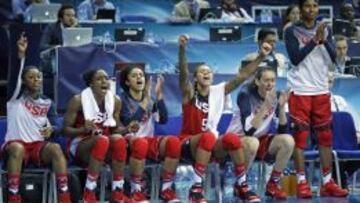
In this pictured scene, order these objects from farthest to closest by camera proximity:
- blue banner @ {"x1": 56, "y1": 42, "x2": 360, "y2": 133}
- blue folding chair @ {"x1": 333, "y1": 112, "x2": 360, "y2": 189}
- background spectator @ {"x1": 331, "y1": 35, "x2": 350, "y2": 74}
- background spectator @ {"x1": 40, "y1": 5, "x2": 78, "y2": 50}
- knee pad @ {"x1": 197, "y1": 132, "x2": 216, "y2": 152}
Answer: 1. background spectator @ {"x1": 40, "y1": 5, "x2": 78, "y2": 50}
2. background spectator @ {"x1": 331, "y1": 35, "x2": 350, "y2": 74}
3. blue banner @ {"x1": 56, "y1": 42, "x2": 360, "y2": 133}
4. blue folding chair @ {"x1": 333, "y1": 112, "x2": 360, "y2": 189}
5. knee pad @ {"x1": 197, "y1": 132, "x2": 216, "y2": 152}

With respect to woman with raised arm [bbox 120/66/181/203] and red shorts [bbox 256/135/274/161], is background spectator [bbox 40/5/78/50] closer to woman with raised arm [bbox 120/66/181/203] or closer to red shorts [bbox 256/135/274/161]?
woman with raised arm [bbox 120/66/181/203]

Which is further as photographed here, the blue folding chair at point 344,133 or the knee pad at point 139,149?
the blue folding chair at point 344,133

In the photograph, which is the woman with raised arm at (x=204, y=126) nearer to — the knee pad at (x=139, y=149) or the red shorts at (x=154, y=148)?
the red shorts at (x=154, y=148)

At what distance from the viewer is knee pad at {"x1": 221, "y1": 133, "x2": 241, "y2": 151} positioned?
31.4ft

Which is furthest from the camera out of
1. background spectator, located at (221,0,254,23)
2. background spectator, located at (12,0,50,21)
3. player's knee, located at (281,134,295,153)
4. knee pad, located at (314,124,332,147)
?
background spectator, located at (221,0,254,23)

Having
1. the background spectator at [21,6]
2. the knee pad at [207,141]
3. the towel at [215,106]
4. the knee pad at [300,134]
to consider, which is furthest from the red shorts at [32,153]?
the background spectator at [21,6]

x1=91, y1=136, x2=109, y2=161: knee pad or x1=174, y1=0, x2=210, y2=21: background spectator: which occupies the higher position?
x1=174, y1=0, x2=210, y2=21: background spectator

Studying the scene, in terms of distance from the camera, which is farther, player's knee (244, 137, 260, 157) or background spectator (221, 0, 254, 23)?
background spectator (221, 0, 254, 23)

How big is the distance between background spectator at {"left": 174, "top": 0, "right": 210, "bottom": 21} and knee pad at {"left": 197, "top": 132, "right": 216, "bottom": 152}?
6.54 m

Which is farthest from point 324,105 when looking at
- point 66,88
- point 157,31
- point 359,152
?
point 157,31

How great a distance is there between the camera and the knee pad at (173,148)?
31.6 feet

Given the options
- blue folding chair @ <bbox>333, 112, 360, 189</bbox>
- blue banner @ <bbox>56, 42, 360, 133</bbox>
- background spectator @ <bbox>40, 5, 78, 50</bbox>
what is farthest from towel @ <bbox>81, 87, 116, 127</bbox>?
background spectator @ <bbox>40, 5, 78, 50</bbox>

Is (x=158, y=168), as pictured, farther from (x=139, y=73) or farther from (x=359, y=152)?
(x=359, y=152)

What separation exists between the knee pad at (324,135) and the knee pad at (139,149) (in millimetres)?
1768
